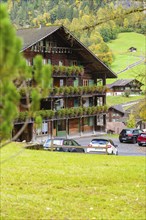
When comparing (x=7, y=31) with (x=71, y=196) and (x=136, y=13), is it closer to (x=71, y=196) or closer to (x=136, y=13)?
(x=71, y=196)

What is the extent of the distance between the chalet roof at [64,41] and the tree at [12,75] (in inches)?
1379

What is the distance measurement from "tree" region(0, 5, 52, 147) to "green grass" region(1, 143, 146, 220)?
219 inches

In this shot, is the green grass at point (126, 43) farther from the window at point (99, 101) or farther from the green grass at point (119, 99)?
the window at point (99, 101)

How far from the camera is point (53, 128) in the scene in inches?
1858

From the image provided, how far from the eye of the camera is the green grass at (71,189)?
1086 cm

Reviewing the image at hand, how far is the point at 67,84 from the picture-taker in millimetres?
49438

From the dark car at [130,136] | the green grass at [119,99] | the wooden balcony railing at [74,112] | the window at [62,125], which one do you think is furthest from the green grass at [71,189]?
the green grass at [119,99]

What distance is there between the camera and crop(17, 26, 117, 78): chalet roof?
42950 millimetres

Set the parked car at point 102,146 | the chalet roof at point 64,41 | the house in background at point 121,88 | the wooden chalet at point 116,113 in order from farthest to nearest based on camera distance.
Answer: the house in background at point 121,88
the wooden chalet at point 116,113
the chalet roof at point 64,41
the parked car at point 102,146

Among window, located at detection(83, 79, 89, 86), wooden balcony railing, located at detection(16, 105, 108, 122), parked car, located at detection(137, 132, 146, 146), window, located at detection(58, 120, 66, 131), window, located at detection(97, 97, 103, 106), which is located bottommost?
parked car, located at detection(137, 132, 146, 146)

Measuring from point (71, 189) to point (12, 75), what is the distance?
10261 mm

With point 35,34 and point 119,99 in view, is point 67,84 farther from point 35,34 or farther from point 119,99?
point 119,99

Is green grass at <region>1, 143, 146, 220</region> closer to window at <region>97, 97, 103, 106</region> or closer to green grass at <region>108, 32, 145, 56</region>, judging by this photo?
window at <region>97, 97, 103, 106</region>

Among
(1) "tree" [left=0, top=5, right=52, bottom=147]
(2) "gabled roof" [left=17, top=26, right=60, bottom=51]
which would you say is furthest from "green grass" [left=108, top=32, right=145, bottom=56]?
(1) "tree" [left=0, top=5, right=52, bottom=147]
